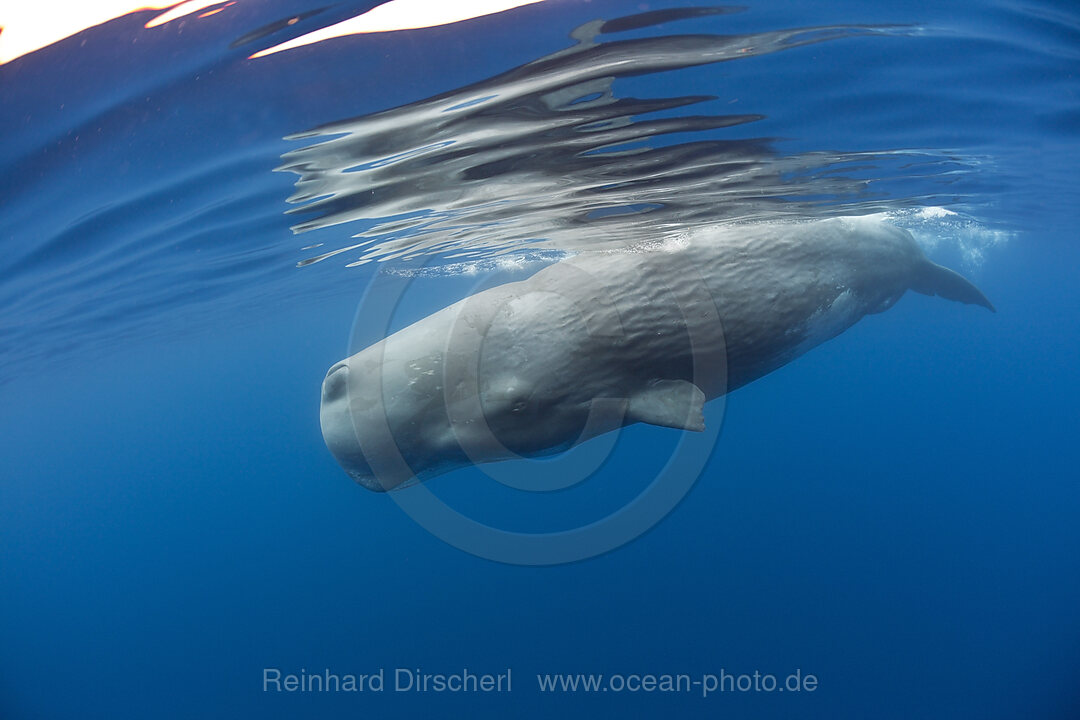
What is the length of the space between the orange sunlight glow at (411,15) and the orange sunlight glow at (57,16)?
2.81 feet

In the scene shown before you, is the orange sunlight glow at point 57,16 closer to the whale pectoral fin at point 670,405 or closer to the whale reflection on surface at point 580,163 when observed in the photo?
the whale reflection on surface at point 580,163

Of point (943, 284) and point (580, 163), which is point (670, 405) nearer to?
point (580, 163)

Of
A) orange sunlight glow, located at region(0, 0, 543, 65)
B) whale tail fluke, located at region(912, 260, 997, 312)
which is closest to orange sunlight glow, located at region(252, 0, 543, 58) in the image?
orange sunlight glow, located at region(0, 0, 543, 65)

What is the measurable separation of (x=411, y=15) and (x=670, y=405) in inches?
138

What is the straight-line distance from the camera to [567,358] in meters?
3.87

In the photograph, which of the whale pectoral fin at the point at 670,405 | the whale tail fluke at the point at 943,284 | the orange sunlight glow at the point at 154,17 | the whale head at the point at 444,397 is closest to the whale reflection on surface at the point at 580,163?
the orange sunlight glow at the point at 154,17

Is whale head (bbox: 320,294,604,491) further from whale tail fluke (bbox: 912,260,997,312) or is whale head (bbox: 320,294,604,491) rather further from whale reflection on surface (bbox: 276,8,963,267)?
whale tail fluke (bbox: 912,260,997,312)

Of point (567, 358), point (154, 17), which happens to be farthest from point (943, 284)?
point (154, 17)

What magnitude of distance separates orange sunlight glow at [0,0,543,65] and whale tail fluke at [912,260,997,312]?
6358 millimetres

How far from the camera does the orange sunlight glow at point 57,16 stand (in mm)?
3986

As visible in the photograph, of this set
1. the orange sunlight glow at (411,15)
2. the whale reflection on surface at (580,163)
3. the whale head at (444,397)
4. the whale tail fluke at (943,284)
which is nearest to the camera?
the whale head at (444,397)

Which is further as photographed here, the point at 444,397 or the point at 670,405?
the point at 670,405

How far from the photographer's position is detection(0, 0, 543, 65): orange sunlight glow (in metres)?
4.03

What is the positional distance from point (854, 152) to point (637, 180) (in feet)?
9.90
